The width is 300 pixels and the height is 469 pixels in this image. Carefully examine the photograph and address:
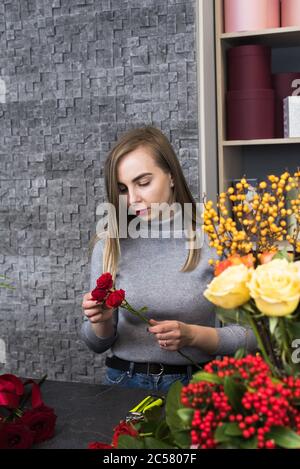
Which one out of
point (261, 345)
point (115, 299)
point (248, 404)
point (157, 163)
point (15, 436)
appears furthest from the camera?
point (157, 163)

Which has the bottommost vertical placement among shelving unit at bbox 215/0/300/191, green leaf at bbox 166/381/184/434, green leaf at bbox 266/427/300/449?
green leaf at bbox 166/381/184/434

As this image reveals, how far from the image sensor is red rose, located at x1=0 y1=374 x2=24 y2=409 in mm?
1062

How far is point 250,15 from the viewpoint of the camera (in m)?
2.23

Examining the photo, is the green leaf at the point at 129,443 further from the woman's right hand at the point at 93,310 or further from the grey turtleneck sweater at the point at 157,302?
the grey turtleneck sweater at the point at 157,302

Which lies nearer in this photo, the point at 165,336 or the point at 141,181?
the point at 165,336

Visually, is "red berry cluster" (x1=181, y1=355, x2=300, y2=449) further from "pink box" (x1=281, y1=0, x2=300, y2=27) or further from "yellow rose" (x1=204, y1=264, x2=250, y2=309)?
"pink box" (x1=281, y1=0, x2=300, y2=27)

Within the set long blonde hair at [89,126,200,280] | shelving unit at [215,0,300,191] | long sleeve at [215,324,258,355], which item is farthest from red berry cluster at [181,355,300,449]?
shelving unit at [215,0,300,191]

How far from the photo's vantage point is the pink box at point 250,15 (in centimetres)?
223

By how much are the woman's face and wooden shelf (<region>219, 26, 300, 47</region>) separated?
35.5 inches

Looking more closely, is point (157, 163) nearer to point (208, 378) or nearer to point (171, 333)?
point (171, 333)

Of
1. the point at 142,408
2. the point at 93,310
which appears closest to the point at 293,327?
the point at 142,408

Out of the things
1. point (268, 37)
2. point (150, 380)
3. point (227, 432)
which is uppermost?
point (268, 37)

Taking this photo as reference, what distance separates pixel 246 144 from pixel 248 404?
5.83ft
